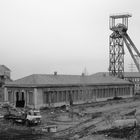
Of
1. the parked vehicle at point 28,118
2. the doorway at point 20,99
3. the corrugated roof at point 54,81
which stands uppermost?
the corrugated roof at point 54,81

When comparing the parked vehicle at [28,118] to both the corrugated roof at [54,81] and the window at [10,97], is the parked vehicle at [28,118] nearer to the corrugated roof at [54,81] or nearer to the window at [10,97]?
the corrugated roof at [54,81]

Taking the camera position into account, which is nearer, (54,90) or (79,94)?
(54,90)

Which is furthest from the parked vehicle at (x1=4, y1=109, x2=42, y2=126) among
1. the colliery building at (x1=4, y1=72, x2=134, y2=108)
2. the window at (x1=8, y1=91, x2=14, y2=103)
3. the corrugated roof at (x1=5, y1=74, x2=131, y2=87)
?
the window at (x1=8, y1=91, x2=14, y2=103)

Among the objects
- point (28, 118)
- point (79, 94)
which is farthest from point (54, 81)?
point (28, 118)

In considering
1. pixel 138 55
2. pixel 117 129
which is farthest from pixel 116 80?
pixel 117 129

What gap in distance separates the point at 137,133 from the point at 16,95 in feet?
90.9

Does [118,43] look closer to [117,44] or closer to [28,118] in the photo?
[117,44]

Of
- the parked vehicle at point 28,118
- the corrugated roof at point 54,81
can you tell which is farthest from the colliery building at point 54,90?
the parked vehicle at point 28,118

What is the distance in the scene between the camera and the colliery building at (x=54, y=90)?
157 feet

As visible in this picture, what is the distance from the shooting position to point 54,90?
50281 mm

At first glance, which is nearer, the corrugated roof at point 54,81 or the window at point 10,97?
the corrugated roof at point 54,81

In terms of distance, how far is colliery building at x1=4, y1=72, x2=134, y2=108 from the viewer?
47750 millimetres

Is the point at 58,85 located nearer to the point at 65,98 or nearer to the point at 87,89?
the point at 65,98

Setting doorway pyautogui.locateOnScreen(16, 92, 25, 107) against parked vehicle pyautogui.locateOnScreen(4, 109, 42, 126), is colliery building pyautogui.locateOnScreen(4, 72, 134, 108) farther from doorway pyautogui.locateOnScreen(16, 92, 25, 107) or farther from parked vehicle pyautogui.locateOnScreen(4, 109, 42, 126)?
parked vehicle pyautogui.locateOnScreen(4, 109, 42, 126)
